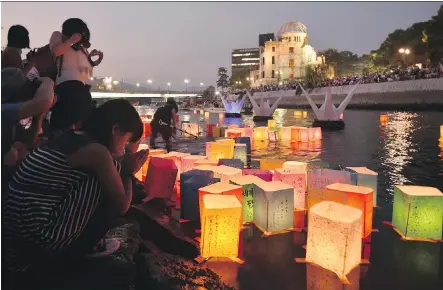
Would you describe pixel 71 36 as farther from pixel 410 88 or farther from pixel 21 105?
pixel 410 88

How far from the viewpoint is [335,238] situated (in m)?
3.10

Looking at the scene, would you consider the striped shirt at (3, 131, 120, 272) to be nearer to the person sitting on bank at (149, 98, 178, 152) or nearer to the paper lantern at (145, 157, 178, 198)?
the paper lantern at (145, 157, 178, 198)

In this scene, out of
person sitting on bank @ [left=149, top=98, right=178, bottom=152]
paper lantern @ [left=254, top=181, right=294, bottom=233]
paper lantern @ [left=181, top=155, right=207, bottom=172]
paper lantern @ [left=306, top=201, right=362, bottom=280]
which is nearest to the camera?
paper lantern @ [left=306, top=201, right=362, bottom=280]

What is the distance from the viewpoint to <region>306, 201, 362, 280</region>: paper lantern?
3.07 m

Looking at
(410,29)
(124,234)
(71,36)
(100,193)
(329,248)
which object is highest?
(410,29)

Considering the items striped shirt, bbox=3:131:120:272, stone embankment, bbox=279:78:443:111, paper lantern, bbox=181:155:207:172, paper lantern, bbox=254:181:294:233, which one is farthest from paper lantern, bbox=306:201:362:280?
stone embankment, bbox=279:78:443:111

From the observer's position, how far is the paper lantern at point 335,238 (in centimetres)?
307

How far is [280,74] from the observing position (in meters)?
96.5

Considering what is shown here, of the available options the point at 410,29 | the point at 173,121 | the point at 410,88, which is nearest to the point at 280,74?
the point at 410,29

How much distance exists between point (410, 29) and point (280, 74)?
1941 inches

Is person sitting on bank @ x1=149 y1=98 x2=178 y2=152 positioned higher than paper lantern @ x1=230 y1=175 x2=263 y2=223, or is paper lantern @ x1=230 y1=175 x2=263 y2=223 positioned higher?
person sitting on bank @ x1=149 y1=98 x2=178 y2=152

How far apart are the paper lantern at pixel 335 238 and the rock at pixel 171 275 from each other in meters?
0.93

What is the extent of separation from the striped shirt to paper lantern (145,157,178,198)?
2921 millimetres

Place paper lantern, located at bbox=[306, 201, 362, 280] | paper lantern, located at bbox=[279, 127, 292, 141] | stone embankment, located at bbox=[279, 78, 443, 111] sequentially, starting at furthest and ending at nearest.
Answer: stone embankment, located at bbox=[279, 78, 443, 111], paper lantern, located at bbox=[279, 127, 292, 141], paper lantern, located at bbox=[306, 201, 362, 280]
